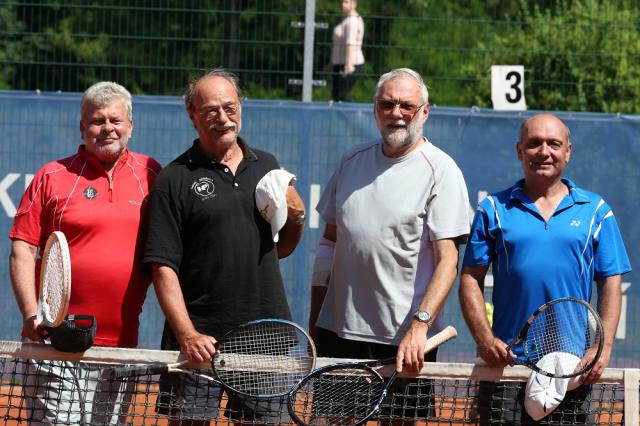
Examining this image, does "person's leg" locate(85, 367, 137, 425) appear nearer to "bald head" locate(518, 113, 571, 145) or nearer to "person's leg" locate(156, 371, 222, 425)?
"person's leg" locate(156, 371, 222, 425)

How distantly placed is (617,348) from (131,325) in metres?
4.94

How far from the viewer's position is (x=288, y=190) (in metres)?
4.99

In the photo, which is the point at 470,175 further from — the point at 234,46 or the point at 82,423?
the point at 82,423

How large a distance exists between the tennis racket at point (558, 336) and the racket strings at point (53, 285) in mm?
1861

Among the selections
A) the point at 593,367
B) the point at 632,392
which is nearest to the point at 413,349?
the point at 593,367

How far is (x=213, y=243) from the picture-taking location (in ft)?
16.1

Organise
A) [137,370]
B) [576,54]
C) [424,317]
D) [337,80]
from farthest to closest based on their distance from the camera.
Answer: [576,54] < [337,80] < [424,317] < [137,370]

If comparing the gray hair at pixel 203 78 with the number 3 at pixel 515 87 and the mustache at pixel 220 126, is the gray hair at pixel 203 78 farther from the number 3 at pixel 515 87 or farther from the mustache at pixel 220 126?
the number 3 at pixel 515 87

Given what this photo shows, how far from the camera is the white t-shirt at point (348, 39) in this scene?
9.12 meters

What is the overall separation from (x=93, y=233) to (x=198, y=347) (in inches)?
30.0

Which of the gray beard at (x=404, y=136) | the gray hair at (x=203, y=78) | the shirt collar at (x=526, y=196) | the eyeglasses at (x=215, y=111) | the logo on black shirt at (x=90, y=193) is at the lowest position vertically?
the logo on black shirt at (x=90, y=193)

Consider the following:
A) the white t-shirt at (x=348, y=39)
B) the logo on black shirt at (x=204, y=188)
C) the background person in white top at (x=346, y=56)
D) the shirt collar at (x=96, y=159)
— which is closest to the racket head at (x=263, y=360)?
the logo on black shirt at (x=204, y=188)

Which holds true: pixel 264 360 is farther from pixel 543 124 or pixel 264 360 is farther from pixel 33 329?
pixel 543 124

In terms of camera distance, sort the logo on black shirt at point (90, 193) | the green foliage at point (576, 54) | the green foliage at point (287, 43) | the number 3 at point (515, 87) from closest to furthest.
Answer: the logo on black shirt at point (90, 193), the number 3 at point (515, 87), the green foliage at point (287, 43), the green foliage at point (576, 54)
